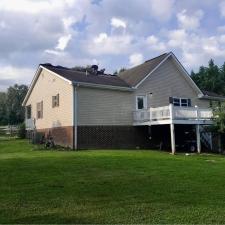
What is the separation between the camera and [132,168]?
14.2m

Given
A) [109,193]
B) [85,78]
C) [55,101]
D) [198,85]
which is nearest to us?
[109,193]

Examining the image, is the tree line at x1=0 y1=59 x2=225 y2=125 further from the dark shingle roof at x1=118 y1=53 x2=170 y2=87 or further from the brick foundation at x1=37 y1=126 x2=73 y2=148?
the brick foundation at x1=37 y1=126 x2=73 y2=148

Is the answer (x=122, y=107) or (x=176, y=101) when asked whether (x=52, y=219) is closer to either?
(x=122, y=107)

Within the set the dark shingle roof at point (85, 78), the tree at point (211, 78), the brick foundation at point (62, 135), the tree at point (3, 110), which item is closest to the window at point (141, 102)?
the dark shingle roof at point (85, 78)

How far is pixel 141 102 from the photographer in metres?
28.9

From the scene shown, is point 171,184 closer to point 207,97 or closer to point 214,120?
point 214,120

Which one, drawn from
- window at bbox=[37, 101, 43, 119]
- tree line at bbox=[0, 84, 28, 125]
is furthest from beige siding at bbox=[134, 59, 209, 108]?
tree line at bbox=[0, 84, 28, 125]

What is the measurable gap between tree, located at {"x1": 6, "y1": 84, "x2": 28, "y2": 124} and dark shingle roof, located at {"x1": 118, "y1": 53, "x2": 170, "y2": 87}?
39.4 m

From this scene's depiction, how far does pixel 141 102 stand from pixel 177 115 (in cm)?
454

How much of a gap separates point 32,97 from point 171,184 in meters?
25.1

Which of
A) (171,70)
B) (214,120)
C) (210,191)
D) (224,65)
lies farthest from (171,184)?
(224,65)

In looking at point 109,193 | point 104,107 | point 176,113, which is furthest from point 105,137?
point 109,193

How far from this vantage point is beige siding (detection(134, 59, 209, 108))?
29359 mm

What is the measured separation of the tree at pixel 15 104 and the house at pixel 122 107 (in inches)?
1425
